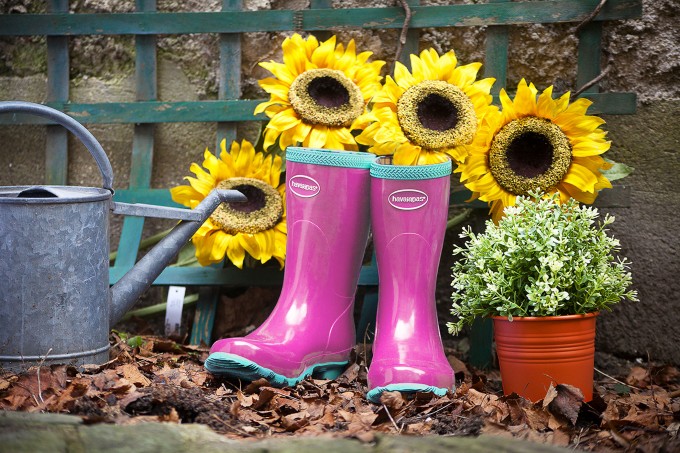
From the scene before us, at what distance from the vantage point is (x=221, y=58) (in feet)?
7.14

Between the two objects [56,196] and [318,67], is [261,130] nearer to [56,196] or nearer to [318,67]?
[318,67]

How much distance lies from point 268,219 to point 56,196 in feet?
1.82

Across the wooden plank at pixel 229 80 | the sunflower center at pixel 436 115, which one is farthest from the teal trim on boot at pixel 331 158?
the wooden plank at pixel 229 80

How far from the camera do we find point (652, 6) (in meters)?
2.01

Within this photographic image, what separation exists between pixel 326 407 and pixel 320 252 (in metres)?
0.37

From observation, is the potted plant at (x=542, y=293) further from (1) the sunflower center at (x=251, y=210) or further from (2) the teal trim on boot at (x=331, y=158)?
(1) the sunflower center at (x=251, y=210)

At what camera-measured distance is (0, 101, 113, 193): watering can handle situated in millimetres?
1543

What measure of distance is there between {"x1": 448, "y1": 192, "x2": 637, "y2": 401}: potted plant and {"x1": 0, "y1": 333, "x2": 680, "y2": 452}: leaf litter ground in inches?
2.6

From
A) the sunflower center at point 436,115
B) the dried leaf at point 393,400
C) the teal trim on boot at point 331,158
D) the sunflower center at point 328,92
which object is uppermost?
the sunflower center at point 328,92

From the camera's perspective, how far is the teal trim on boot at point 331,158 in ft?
5.56

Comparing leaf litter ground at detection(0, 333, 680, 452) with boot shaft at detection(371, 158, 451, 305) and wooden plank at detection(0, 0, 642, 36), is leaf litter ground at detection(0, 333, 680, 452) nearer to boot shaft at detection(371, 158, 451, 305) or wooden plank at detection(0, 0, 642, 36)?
boot shaft at detection(371, 158, 451, 305)

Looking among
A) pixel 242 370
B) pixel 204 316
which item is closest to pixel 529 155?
pixel 242 370

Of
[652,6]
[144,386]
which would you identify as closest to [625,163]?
[652,6]

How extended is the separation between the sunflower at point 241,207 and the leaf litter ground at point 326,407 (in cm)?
37
